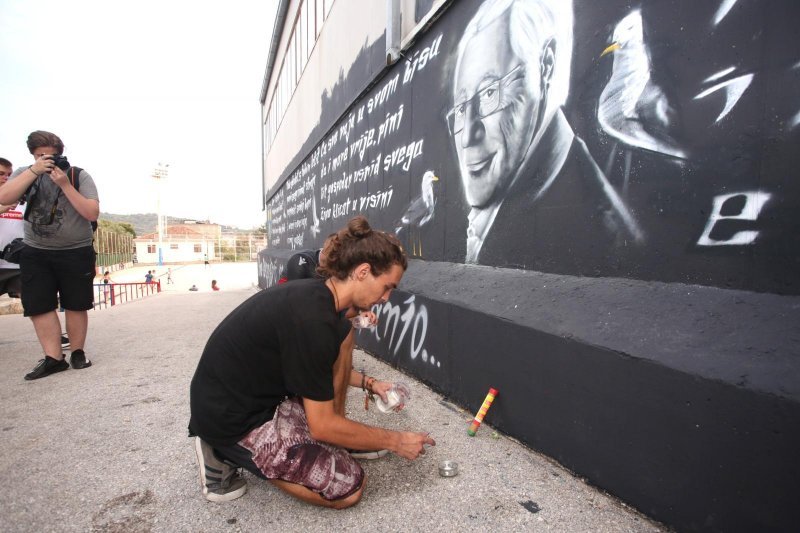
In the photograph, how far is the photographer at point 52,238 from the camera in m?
3.19

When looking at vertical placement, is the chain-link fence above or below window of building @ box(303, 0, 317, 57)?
below

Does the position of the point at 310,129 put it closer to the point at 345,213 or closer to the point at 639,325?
the point at 345,213

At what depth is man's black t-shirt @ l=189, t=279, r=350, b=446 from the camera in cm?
145

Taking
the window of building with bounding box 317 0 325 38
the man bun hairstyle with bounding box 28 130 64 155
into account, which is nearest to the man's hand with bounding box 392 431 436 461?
the man bun hairstyle with bounding box 28 130 64 155

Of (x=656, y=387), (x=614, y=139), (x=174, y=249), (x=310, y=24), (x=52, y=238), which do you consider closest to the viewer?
(x=656, y=387)

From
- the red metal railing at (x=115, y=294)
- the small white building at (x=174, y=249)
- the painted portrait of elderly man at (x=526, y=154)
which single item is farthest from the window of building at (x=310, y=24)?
the small white building at (x=174, y=249)

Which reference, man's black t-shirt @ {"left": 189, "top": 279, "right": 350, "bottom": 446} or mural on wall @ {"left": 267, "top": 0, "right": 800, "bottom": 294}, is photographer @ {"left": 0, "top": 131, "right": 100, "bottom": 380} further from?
mural on wall @ {"left": 267, "top": 0, "right": 800, "bottom": 294}

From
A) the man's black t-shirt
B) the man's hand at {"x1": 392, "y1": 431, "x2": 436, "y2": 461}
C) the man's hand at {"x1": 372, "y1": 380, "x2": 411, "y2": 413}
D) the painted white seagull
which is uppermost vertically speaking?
the painted white seagull

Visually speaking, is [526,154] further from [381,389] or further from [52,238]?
[52,238]

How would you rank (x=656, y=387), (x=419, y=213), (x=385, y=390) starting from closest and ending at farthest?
(x=656, y=387) → (x=385, y=390) → (x=419, y=213)

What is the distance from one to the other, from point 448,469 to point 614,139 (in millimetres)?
1776

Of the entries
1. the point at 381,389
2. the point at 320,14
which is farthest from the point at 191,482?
the point at 320,14

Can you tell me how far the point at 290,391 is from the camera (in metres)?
1.55

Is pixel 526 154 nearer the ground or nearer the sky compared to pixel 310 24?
nearer the ground
